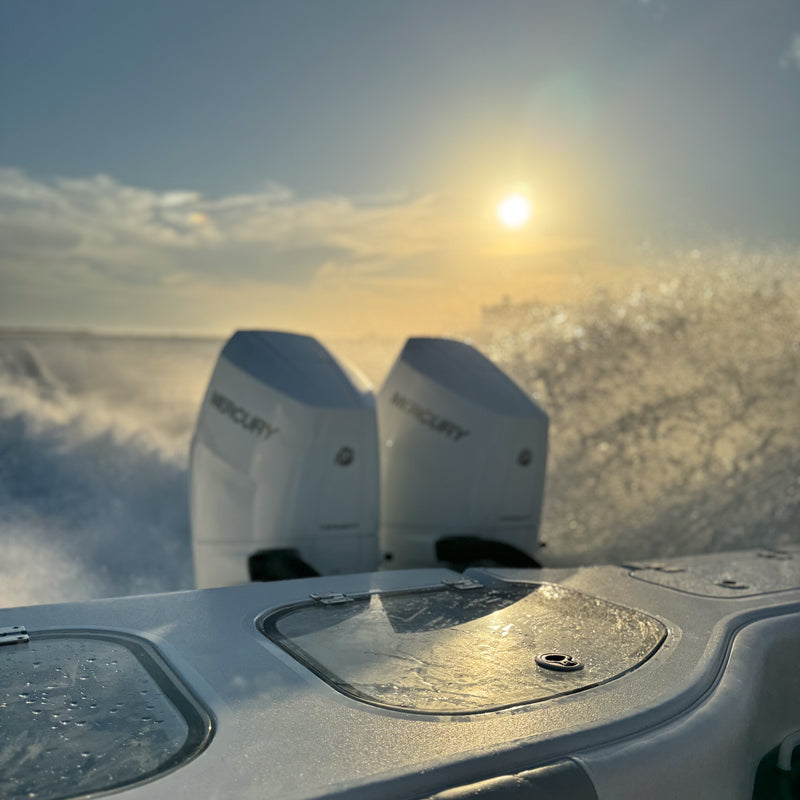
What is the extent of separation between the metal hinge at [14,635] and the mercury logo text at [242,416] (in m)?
1.44

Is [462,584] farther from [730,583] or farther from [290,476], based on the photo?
[290,476]

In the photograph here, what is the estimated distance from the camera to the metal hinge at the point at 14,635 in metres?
1.39

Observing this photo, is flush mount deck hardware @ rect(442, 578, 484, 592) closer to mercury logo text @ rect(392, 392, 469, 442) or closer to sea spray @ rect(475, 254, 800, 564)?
mercury logo text @ rect(392, 392, 469, 442)

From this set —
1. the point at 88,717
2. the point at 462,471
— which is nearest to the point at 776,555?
the point at 462,471

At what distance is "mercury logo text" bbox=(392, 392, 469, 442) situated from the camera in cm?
319

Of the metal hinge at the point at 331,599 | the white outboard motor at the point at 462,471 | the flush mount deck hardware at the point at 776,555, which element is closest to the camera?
the metal hinge at the point at 331,599

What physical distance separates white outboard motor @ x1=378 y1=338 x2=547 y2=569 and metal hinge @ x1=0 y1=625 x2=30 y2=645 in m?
1.79

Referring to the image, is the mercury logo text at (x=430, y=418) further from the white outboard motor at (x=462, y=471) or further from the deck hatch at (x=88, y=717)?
the deck hatch at (x=88, y=717)

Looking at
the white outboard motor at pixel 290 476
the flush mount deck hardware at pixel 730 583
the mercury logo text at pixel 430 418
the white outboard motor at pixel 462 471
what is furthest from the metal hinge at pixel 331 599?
the mercury logo text at pixel 430 418

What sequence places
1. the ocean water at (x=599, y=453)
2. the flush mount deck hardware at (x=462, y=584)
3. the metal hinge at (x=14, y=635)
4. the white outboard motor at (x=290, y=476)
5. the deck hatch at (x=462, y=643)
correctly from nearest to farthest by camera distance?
the deck hatch at (x=462, y=643), the metal hinge at (x=14, y=635), the flush mount deck hardware at (x=462, y=584), the white outboard motor at (x=290, y=476), the ocean water at (x=599, y=453)

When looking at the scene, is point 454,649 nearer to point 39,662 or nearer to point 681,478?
point 39,662

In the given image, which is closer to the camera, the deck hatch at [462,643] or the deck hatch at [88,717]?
the deck hatch at [88,717]

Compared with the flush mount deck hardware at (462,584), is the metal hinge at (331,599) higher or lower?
higher

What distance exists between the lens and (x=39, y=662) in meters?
1.33
